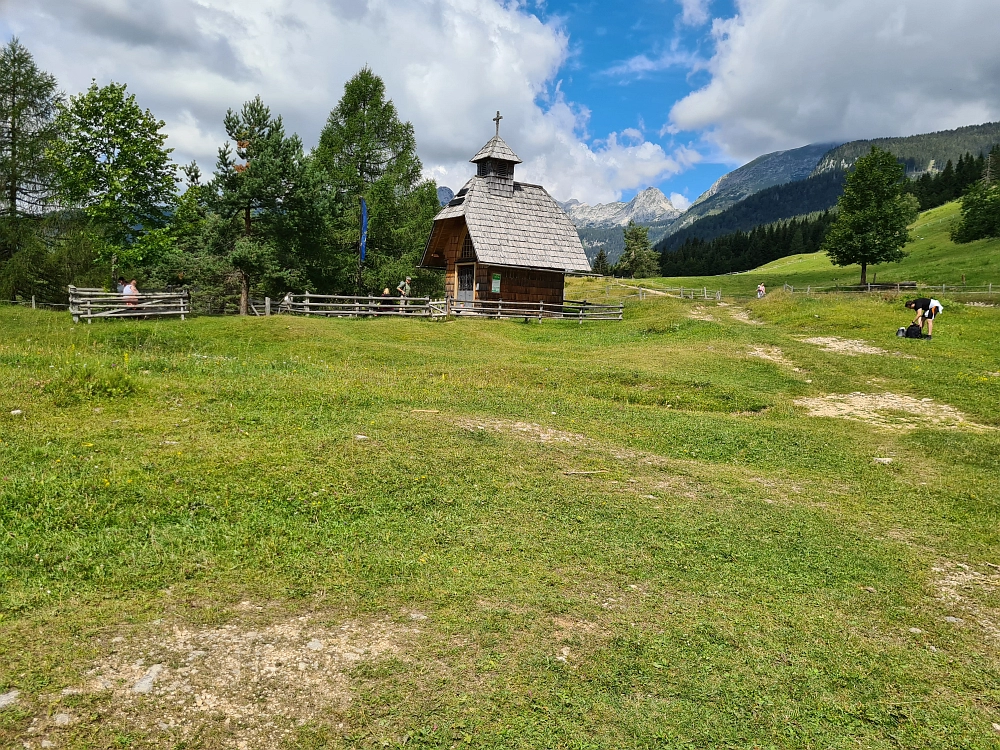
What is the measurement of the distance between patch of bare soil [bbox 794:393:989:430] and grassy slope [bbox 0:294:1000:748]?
1.07 meters

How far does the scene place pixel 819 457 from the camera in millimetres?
12539

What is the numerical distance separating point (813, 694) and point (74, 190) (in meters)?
40.9

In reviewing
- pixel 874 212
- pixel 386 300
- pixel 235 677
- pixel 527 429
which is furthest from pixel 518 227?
pixel 235 677

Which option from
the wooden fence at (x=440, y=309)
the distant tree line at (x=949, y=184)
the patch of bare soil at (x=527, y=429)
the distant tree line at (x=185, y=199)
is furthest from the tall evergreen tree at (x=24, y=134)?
the distant tree line at (x=949, y=184)

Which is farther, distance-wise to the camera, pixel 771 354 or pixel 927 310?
pixel 927 310

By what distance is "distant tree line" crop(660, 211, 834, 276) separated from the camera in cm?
13500

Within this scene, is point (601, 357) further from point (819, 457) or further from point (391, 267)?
point (391, 267)

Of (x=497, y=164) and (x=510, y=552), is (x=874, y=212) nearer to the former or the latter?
(x=497, y=164)

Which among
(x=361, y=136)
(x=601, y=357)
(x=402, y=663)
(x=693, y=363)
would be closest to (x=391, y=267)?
(x=361, y=136)

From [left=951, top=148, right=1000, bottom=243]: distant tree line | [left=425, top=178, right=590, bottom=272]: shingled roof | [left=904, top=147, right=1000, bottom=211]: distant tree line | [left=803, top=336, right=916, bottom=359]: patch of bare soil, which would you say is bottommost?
[left=803, top=336, right=916, bottom=359]: patch of bare soil

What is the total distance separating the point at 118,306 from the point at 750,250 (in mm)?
135378

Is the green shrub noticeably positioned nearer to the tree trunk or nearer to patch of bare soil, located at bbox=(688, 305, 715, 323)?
the tree trunk

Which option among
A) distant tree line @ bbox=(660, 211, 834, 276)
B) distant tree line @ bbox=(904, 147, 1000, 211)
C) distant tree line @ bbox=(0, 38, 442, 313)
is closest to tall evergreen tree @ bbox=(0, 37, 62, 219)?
distant tree line @ bbox=(0, 38, 442, 313)

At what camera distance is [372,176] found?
46062mm
